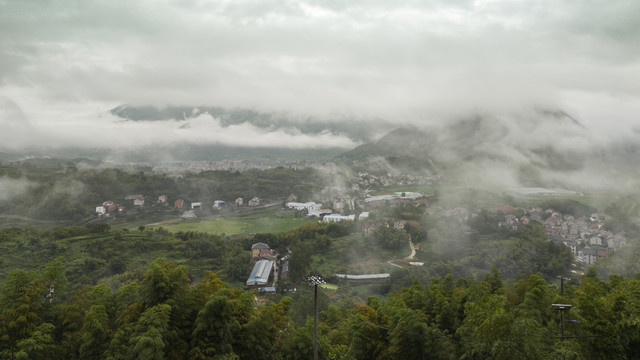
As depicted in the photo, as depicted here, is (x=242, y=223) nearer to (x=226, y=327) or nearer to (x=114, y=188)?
(x=114, y=188)

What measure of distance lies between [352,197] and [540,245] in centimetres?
2465

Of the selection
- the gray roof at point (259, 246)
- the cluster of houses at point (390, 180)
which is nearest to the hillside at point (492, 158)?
the cluster of houses at point (390, 180)

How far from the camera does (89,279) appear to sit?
57.2 ft

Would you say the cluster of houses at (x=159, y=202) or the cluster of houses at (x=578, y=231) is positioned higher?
the cluster of houses at (x=159, y=202)

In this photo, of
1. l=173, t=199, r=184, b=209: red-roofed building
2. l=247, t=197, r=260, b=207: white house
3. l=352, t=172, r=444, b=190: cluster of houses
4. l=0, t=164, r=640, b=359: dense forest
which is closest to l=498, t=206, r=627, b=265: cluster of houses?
l=0, t=164, r=640, b=359: dense forest

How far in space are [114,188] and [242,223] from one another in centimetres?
1375

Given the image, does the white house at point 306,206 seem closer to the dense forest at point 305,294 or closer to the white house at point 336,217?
the white house at point 336,217

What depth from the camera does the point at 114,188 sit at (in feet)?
113

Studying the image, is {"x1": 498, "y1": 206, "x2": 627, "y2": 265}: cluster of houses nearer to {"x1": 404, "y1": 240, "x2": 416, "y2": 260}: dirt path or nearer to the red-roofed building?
{"x1": 404, "y1": 240, "x2": 416, "y2": 260}: dirt path

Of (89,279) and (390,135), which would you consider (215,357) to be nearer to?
(89,279)

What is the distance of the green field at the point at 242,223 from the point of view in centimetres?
3053

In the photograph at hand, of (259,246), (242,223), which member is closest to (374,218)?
(242,223)

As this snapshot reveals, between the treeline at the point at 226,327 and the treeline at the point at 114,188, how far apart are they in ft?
81.9

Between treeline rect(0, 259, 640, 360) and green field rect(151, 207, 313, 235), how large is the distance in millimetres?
21491
